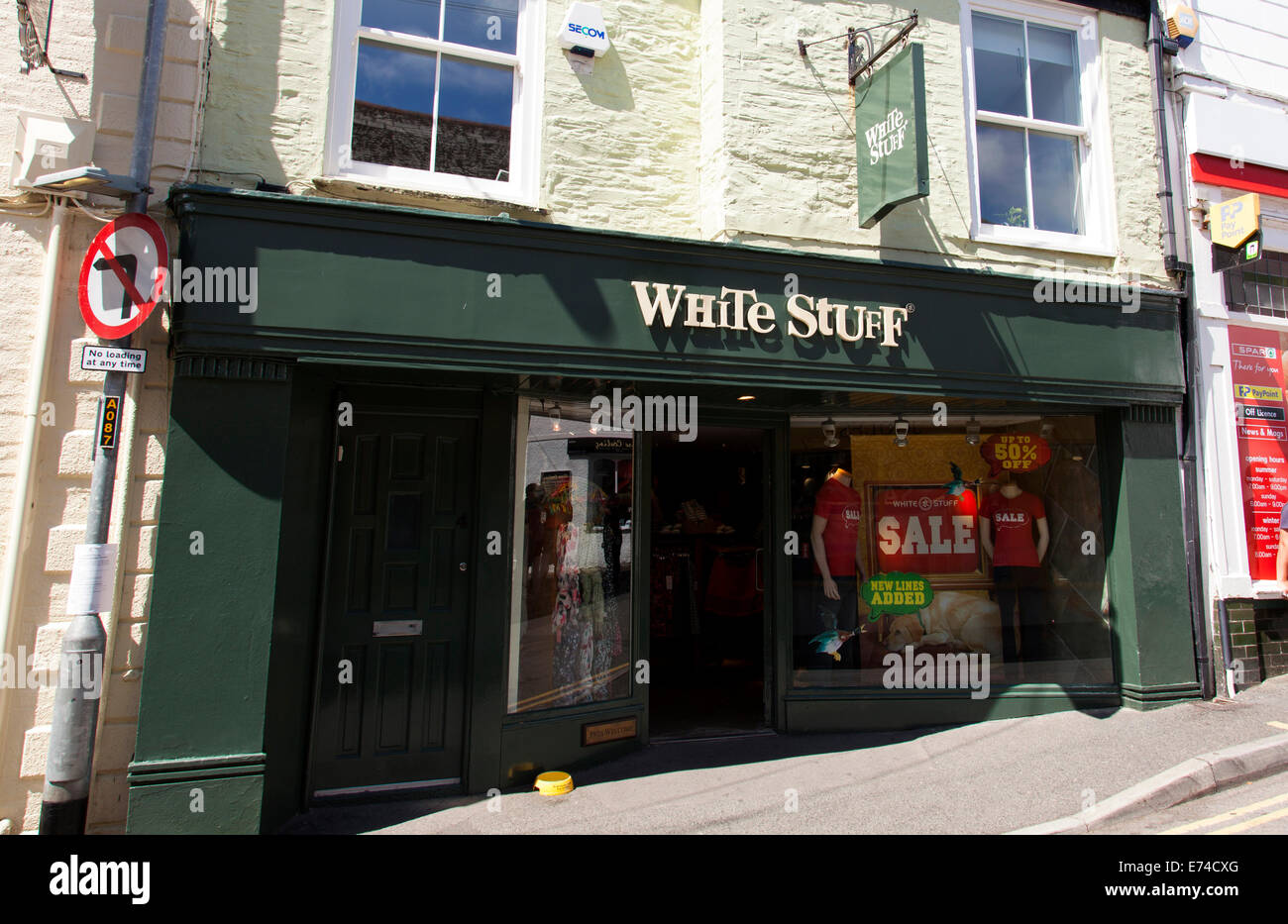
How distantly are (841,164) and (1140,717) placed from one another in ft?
17.4

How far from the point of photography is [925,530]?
698cm

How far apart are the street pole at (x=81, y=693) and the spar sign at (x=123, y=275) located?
206 mm

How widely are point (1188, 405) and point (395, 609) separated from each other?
282 inches

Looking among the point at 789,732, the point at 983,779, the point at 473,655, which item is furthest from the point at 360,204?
the point at 983,779

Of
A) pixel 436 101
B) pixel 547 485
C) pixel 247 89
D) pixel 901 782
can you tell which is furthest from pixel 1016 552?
pixel 247 89

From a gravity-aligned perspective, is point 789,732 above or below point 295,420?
below

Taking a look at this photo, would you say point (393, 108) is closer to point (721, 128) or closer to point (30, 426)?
point (721, 128)

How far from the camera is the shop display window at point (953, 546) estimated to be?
21.7 feet

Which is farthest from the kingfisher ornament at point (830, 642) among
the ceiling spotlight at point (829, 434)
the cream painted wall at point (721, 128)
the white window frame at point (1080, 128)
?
the white window frame at point (1080, 128)

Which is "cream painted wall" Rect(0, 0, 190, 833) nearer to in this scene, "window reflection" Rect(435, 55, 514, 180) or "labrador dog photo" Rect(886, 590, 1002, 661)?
"window reflection" Rect(435, 55, 514, 180)

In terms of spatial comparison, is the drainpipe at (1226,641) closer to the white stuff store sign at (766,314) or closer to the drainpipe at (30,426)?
the white stuff store sign at (766,314)

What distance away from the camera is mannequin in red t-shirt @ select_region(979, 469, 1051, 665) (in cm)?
685

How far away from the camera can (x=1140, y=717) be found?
6.09 m

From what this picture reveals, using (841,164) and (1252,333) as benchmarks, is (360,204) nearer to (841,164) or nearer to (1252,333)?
(841,164)
